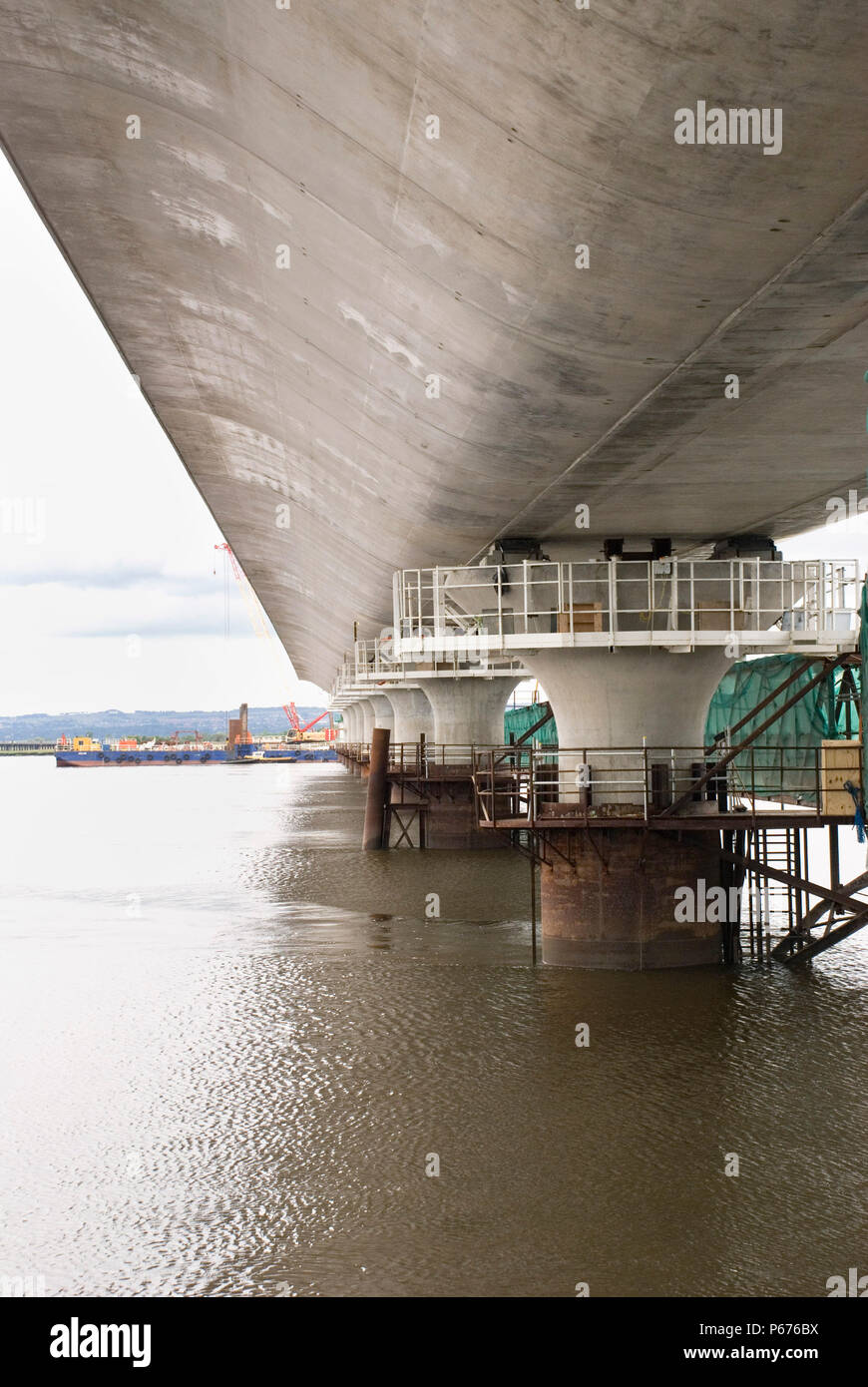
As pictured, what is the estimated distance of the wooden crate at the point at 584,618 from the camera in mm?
19906

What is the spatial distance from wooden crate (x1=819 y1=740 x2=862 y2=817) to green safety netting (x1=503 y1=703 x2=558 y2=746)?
89.8 feet

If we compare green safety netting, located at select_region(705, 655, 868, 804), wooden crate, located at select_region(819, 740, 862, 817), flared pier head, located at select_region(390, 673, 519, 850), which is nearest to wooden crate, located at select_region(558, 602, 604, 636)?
green safety netting, located at select_region(705, 655, 868, 804)

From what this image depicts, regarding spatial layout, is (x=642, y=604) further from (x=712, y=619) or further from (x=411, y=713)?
(x=411, y=713)

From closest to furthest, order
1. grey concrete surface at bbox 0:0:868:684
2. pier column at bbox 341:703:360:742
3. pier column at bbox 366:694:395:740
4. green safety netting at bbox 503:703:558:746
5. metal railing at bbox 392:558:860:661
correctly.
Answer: grey concrete surface at bbox 0:0:868:684 → metal railing at bbox 392:558:860:661 → green safety netting at bbox 503:703:558:746 → pier column at bbox 366:694:395:740 → pier column at bbox 341:703:360:742

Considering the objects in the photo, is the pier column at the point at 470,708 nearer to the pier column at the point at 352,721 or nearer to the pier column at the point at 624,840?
the pier column at the point at 624,840

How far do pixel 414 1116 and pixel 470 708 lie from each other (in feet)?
87.0

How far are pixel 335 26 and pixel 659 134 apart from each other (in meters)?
2.80

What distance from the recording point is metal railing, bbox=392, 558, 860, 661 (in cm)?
1919

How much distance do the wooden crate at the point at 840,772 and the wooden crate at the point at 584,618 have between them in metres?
3.87

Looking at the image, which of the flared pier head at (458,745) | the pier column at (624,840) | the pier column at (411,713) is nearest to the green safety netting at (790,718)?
the pier column at (624,840)

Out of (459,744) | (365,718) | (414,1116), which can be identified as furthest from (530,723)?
(414,1116)

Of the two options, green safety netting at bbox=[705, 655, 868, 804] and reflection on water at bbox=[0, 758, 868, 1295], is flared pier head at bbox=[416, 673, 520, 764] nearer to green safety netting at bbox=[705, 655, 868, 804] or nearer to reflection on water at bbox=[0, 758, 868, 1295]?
green safety netting at bbox=[705, 655, 868, 804]

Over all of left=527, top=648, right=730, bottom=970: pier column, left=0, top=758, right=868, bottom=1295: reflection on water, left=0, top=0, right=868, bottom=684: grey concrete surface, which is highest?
left=0, top=0, right=868, bottom=684: grey concrete surface
